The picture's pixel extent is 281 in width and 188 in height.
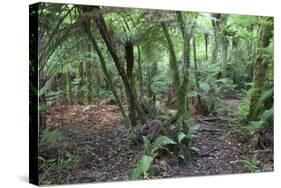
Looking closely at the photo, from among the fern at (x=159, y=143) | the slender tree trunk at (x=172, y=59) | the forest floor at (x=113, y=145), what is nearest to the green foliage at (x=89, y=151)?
the forest floor at (x=113, y=145)

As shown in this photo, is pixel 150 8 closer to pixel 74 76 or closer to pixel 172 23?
pixel 172 23

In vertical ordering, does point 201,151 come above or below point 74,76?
below

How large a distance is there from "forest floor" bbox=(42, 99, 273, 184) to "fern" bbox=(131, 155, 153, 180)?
0.06 m

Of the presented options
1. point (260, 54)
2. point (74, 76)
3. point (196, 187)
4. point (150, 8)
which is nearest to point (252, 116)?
point (260, 54)

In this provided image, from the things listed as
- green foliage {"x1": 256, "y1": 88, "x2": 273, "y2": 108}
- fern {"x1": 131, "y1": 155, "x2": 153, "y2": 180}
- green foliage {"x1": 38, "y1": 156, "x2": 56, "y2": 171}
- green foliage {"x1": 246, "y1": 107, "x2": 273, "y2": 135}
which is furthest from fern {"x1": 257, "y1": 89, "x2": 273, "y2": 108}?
green foliage {"x1": 38, "y1": 156, "x2": 56, "y2": 171}

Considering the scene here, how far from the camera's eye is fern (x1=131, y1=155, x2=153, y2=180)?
24.7 ft

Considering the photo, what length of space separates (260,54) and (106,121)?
2.59m

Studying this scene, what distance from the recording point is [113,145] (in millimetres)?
7445

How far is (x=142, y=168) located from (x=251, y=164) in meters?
1.81

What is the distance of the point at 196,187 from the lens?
24.1 ft

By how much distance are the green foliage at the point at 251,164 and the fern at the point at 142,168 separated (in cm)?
157

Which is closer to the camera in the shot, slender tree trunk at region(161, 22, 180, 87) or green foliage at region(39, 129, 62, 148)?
green foliage at region(39, 129, 62, 148)

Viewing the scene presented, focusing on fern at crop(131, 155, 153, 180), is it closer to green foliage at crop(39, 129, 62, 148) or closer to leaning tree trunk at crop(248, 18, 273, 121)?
green foliage at crop(39, 129, 62, 148)

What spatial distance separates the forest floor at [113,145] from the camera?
7.17 m
